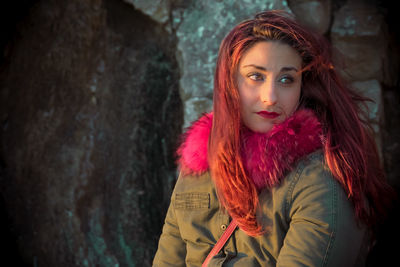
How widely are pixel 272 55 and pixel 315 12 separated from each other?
103 centimetres

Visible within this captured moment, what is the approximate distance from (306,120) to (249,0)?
3.45 ft

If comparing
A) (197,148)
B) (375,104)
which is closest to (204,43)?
(197,148)

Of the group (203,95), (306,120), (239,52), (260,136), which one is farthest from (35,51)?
(306,120)

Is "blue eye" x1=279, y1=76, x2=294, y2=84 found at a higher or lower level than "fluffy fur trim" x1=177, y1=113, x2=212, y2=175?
higher

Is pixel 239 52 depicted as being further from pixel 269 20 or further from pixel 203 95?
pixel 203 95

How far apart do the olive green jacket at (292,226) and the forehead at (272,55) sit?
351 mm

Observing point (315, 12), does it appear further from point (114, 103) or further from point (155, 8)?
point (114, 103)

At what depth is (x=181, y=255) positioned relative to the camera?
5.46ft

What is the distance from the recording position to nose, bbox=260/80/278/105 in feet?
4.50

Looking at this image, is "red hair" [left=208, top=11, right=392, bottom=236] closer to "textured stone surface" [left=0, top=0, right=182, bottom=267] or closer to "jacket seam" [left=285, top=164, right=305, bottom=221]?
"jacket seam" [left=285, top=164, right=305, bottom=221]

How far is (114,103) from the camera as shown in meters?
2.27

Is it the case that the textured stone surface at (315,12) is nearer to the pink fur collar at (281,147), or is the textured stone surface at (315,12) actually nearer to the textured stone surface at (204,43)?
the textured stone surface at (204,43)

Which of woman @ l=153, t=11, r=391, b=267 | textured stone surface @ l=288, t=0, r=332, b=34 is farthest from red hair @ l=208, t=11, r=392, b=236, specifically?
textured stone surface @ l=288, t=0, r=332, b=34

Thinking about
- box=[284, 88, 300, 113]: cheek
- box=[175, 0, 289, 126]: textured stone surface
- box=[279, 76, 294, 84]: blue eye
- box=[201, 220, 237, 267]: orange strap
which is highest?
box=[175, 0, 289, 126]: textured stone surface
